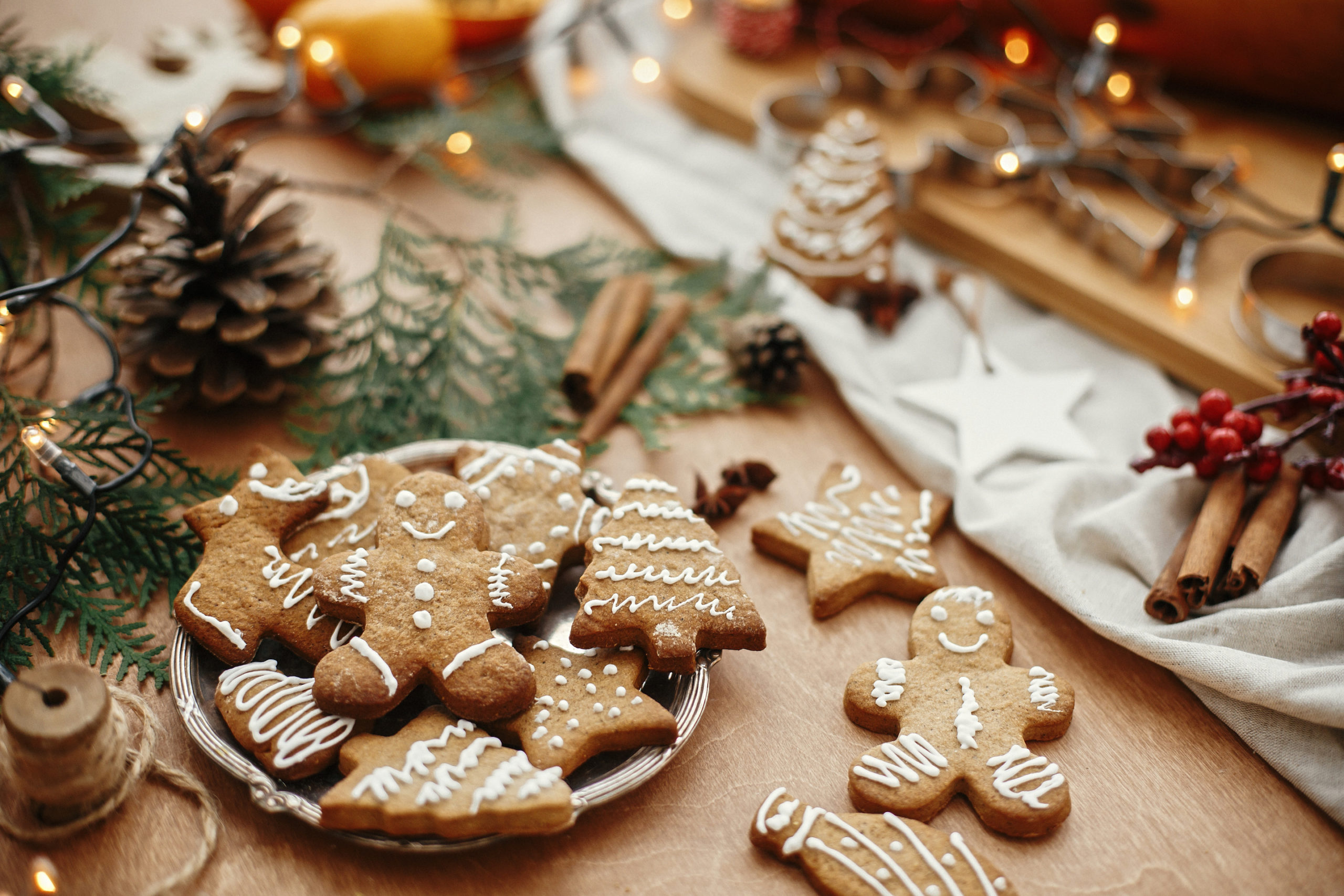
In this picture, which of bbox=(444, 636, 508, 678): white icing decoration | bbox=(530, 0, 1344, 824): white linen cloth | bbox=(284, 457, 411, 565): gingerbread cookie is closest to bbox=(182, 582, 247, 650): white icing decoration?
bbox=(284, 457, 411, 565): gingerbread cookie

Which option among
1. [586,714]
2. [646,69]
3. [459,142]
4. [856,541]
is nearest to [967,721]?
[856,541]

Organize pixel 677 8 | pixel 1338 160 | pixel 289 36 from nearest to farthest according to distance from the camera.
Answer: pixel 1338 160
pixel 289 36
pixel 677 8

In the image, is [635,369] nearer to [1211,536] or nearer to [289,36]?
[1211,536]

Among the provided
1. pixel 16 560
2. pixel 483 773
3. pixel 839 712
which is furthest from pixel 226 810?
pixel 839 712

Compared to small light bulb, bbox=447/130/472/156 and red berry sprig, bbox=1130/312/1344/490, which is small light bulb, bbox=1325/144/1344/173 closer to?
red berry sprig, bbox=1130/312/1344/490

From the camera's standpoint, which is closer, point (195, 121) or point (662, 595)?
point (662, 595)

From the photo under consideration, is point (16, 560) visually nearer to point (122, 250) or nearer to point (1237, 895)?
point (122, 250)

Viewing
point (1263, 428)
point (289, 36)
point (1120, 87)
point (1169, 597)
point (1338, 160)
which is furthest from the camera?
point (1120, 87)
